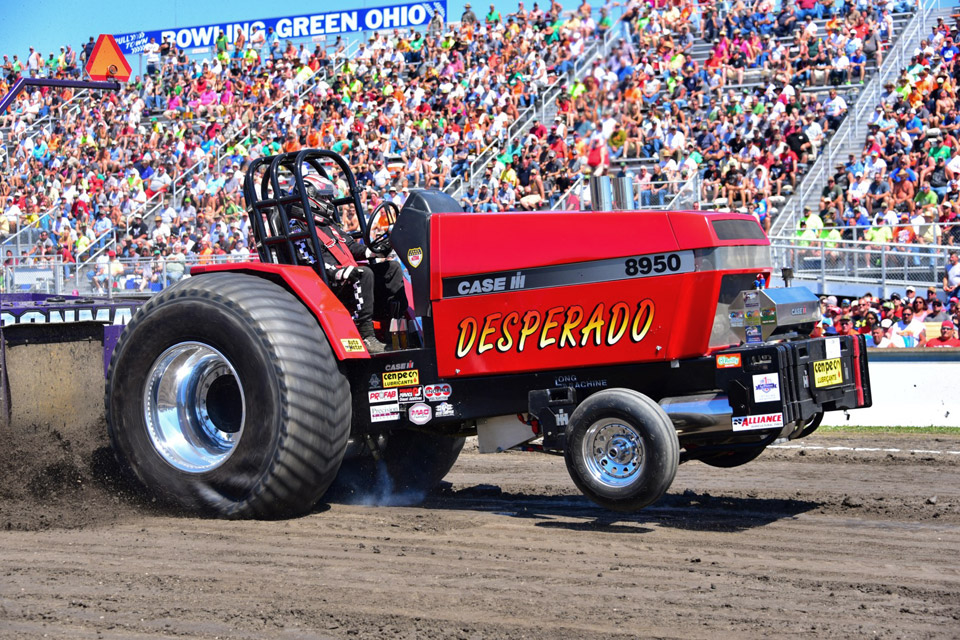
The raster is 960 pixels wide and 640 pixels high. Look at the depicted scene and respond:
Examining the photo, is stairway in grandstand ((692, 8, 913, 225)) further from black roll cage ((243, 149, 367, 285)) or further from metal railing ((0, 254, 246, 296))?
metal railing ((0, 254, 246, 296))

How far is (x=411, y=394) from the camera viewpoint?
6199 millimetres

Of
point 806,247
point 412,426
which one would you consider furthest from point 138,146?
point 412,426

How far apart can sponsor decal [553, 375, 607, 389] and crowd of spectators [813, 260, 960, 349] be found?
6622mm

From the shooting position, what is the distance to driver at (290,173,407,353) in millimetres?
6379

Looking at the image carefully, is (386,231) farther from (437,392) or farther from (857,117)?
(857,117)

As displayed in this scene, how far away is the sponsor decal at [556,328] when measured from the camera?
5668 millimetres

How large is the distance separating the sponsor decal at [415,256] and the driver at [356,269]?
0.36 metres

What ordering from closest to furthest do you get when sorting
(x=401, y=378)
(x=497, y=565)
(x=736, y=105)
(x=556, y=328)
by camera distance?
1. (x=497, y=565)
2. (x=556, y=328)
3. (x=401, y=378)
4. (x=736, y=105)

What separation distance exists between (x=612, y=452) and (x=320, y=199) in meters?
2.40

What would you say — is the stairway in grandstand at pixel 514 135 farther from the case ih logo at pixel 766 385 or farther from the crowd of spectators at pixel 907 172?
the case ih logo at pixel 766 385

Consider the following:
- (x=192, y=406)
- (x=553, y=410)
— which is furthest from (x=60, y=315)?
(x=553, y=410)

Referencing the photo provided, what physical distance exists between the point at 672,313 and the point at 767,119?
10.9 metres

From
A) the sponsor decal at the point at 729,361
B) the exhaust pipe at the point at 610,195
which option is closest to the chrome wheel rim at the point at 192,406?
the exhaust pipe at the point at 610,195

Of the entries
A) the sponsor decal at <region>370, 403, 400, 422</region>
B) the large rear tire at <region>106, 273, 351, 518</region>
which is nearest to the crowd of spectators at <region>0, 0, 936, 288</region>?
the sponsor decal at <region>370, 403, 400, 422</region>
